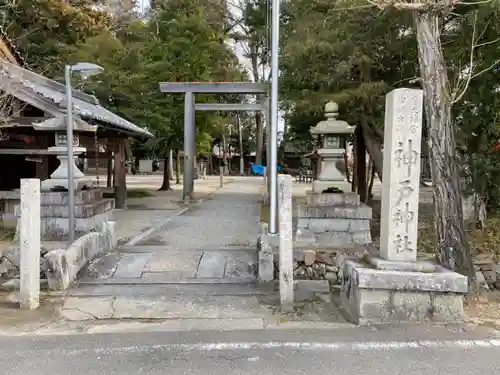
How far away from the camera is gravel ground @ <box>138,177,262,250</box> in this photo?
906 cm

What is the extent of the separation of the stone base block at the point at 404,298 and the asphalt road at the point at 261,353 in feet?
0.70

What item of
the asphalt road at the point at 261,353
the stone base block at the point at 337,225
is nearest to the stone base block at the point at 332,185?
the stone base block at the point at 337,225

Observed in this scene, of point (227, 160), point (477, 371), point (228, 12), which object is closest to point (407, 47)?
point (477, 371)

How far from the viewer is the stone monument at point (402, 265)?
497 cm

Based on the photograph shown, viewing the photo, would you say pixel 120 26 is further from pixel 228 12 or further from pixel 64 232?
pixel 64 232

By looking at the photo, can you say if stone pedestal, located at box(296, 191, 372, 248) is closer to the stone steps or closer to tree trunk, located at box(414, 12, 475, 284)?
the stone steps

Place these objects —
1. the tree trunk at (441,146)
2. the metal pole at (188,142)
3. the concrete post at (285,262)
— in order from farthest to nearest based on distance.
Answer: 1. the metal pole at (188,142)
2. the tree trunk at (441,146)
3. the concrete post at (285,262)

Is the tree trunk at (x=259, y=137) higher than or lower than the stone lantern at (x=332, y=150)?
higher

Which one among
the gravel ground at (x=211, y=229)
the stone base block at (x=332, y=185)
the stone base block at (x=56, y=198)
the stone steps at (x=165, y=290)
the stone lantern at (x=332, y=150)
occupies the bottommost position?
the stone steps at (x=165, y=290)

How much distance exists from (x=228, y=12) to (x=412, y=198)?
99.0 feet

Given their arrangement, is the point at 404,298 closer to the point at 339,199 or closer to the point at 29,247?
the point at 339,199

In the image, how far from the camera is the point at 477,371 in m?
3.91

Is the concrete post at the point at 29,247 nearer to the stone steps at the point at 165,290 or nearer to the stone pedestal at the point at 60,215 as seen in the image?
the stone steps at the point at 165,290

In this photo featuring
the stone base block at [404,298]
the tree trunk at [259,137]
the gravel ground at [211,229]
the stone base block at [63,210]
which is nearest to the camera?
the stone base block at [404,298]
